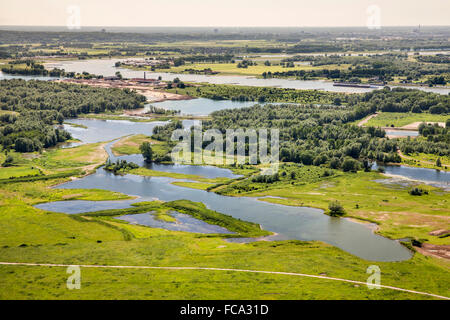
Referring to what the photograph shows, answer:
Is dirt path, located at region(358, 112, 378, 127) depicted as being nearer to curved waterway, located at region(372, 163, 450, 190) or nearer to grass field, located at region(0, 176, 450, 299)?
curved waterway, located at region(372, 163, 450, 190)

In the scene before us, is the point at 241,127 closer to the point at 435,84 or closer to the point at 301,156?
the point at 301,156

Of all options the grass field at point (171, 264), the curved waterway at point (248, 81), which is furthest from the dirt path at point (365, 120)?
the grass field at point (171, 264)

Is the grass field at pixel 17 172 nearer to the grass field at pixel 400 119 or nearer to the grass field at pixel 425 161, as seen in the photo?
the grass field at pixel 425 161

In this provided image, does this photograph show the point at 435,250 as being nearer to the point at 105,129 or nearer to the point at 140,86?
the point at 105,129

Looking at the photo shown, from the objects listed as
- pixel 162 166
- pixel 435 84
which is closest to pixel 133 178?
pixel 162 166

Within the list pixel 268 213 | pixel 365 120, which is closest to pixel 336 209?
pixel 268 213
